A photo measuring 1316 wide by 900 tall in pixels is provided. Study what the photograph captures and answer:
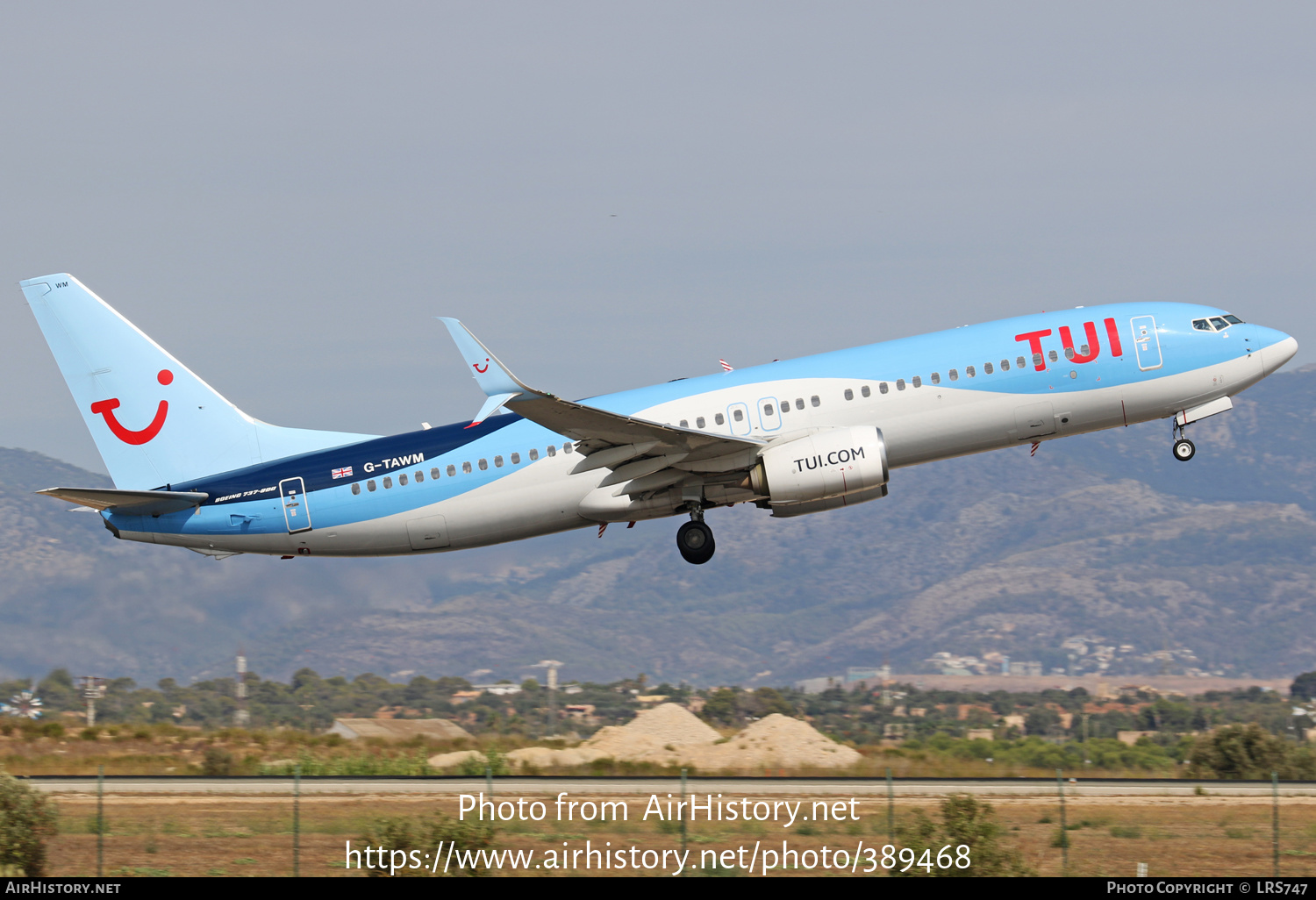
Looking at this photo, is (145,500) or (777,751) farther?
(777,751)

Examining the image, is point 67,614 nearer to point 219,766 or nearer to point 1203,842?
point 219,766

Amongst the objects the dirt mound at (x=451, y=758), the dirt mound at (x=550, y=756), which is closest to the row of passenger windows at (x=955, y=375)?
the dirt mound at (x=550, y=756)

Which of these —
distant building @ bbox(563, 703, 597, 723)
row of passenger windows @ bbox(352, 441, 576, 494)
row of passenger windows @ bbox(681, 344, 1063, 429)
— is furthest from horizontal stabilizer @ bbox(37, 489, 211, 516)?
distant building @ bbox(563, 703, 597, 723)

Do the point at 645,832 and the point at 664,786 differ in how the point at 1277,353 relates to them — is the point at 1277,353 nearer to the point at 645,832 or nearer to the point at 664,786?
the point at 664,786

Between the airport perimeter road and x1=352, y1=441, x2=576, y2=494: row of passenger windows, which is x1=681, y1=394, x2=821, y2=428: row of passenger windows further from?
the airport perimeter road

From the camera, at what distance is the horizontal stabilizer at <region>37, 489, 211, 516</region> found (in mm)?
38094

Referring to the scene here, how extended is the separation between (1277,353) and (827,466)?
41.8 feet

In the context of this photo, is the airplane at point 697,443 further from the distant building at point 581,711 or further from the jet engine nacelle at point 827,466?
the distant building at point 581,711

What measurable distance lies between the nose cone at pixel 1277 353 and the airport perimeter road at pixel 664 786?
11072mm

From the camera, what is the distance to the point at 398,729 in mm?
61656

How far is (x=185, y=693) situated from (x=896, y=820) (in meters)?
72.4

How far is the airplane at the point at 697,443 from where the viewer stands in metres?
36.8

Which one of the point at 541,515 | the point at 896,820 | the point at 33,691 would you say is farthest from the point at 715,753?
the point at 33,691

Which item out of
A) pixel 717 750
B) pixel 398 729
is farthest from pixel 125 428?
pixel 398 729
